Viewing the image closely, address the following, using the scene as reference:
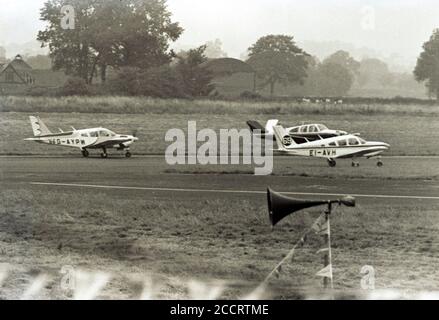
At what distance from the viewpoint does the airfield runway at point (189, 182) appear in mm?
22344

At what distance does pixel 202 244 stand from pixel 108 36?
11.9 metres

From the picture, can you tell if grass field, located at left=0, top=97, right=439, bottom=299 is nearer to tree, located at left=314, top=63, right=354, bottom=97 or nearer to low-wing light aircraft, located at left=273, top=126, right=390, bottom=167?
low-wing light aircraft, located at left=273, top=126, right=390, bottom=167

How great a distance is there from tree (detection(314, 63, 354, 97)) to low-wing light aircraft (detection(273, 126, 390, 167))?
2384 mm

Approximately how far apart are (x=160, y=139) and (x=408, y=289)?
28.8 meters

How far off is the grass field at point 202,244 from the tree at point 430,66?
19.3ft

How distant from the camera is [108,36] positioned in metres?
24.2

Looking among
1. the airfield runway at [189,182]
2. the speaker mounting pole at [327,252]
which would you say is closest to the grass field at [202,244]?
the speaker mounting pole at [327,252]

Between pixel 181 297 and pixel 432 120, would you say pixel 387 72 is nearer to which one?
pixel 432 120

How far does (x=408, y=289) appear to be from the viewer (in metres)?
12.0

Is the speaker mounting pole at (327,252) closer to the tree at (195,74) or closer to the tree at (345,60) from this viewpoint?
the tree at (345,60)

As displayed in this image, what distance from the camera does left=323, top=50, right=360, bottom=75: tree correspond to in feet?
77.0

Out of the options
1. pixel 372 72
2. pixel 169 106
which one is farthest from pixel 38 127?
pixel 372 72

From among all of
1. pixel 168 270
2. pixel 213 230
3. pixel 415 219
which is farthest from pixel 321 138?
pixel 168 270

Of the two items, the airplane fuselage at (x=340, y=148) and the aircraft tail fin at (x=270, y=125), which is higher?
the aircraft tail fin at (x=270, y=125)
